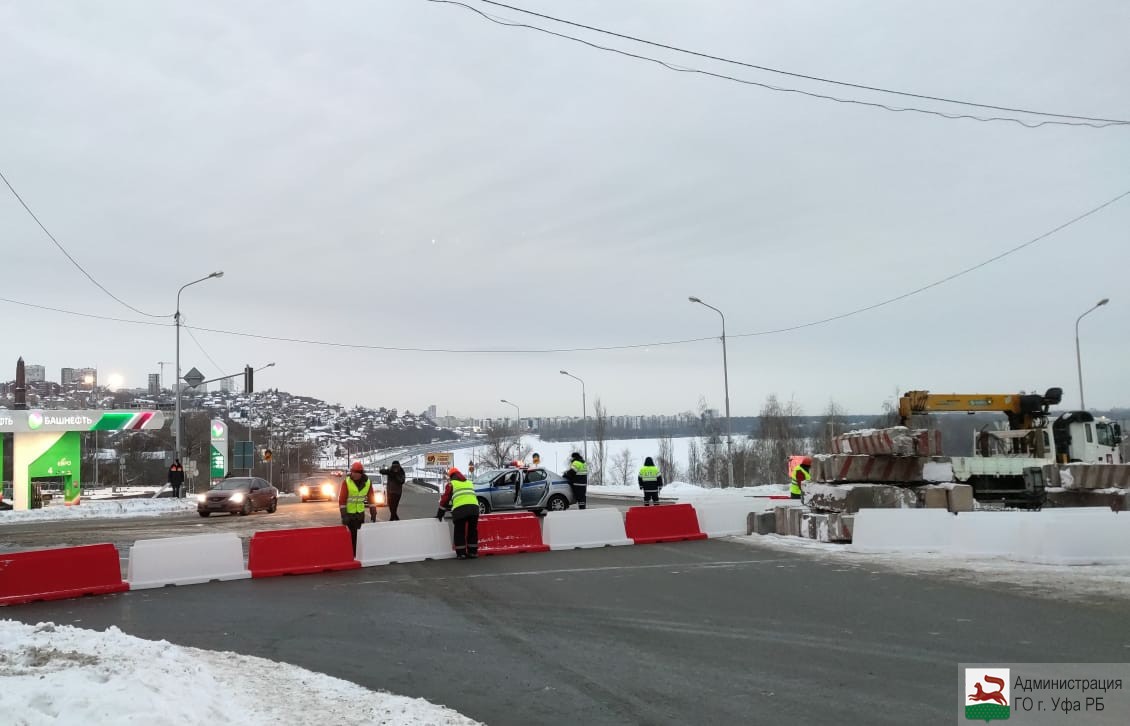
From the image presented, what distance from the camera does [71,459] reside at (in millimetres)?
40688

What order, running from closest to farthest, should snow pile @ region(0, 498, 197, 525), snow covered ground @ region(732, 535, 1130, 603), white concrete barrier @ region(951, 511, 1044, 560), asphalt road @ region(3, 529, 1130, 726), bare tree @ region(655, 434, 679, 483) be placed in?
1. asphalt road @ region(3, 529, 1130, 726)
2. snow covered ground @ region(732, 535, 1130, 603)
3. white concrete barrier @ region(951, 511, 1044, 560)
4. snow pile @ region(0, 498, 197, 525)
5. bare tree @ region(655, 434, 679, 483)

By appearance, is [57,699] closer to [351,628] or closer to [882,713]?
[351,628]

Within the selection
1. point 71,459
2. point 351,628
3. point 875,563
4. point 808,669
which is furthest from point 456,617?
point 71,459

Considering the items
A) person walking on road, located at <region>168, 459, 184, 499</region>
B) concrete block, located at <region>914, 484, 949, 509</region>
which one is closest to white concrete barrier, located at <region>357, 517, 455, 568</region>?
concrete block, located at <region>914, 484, 949, 509</region>

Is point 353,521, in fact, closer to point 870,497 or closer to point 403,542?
point 403,542

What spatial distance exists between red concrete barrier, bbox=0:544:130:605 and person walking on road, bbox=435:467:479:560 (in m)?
5.42

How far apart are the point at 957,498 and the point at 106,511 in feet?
107

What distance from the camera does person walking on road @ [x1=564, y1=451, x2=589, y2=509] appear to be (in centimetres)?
2469

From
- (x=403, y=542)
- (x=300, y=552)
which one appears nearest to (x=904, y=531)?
(x=403, y=542)

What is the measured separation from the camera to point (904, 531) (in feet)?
48.8

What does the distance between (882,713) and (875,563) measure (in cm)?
829

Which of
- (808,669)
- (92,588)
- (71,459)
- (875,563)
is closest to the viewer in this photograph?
(808,669)

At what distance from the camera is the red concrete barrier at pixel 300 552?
13.8 m

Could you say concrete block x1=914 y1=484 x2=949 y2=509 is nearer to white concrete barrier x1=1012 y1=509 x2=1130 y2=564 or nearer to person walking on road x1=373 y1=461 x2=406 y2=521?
white concrete barrier x1=1012 y1=509 x2=1130 y2=564
